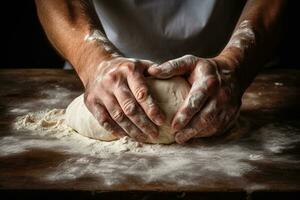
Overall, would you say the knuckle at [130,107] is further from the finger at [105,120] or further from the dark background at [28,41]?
the dark background at [28,41]

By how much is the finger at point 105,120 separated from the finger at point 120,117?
2 cm

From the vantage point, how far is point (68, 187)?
113 cm

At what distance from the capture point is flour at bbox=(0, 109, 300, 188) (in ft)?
3.99

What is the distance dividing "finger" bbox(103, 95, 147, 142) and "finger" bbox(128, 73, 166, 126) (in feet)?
0.21

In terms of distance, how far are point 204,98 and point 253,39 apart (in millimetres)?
432

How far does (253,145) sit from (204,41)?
2.77 feet

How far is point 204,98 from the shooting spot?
136 cm

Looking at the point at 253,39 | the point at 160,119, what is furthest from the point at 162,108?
the point at 253,39

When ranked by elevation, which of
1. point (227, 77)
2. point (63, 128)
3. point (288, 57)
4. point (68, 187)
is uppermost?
point (227, 77)

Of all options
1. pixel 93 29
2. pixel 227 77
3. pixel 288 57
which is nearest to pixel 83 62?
pixel 93 29

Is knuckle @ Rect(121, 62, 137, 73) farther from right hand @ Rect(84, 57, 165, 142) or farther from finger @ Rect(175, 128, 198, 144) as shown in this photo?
finger @ Rect(175, 128, 198, 144)

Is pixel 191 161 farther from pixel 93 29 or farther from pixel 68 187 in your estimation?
pixel 93 29

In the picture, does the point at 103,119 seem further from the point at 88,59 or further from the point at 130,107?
the point at 88,59

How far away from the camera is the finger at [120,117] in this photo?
54.3 inches
